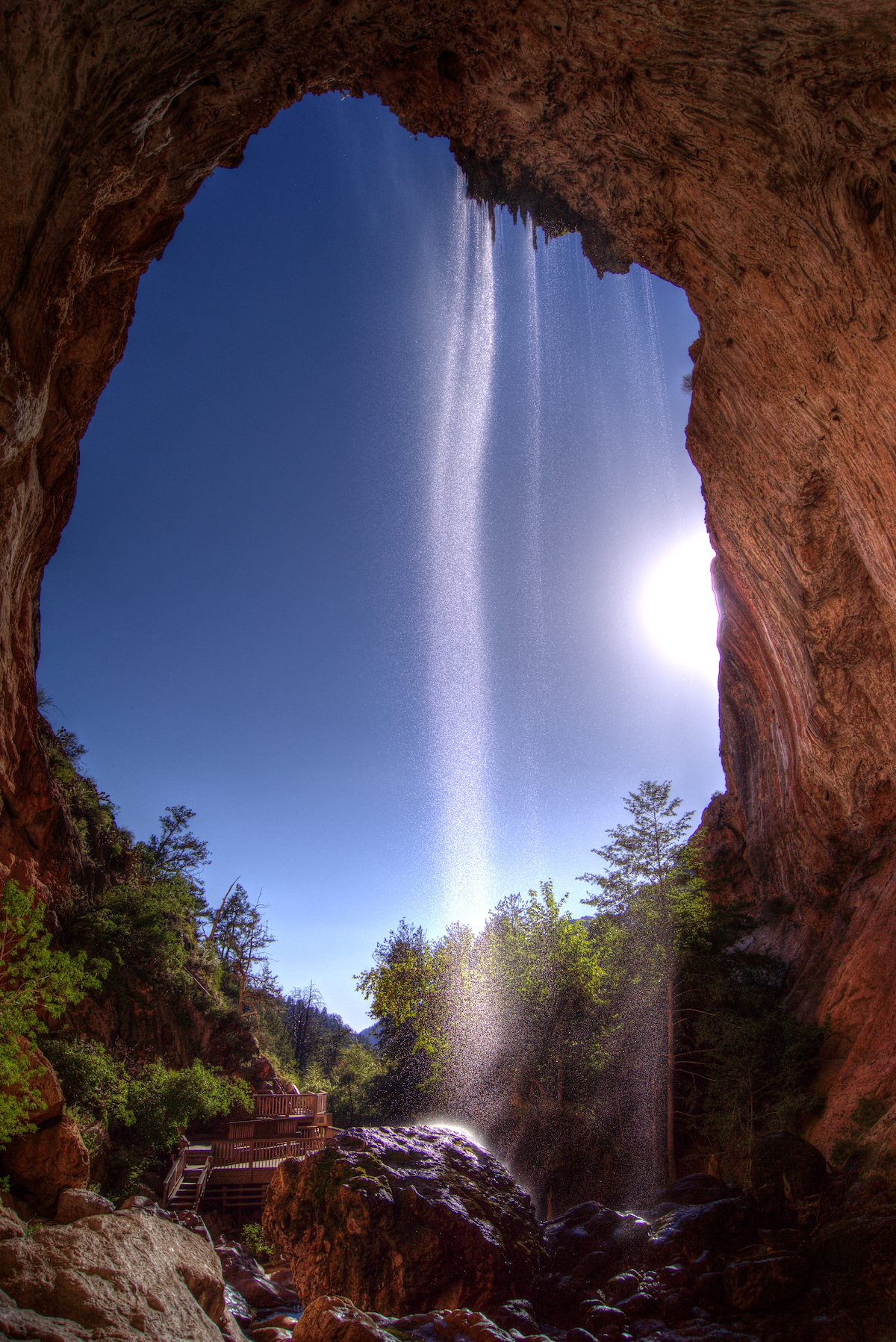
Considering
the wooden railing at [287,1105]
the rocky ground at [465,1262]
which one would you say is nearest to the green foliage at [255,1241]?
the rocky ground at [465,1262]

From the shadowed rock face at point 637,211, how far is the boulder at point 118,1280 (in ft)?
24.8

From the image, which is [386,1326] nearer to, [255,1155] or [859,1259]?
[859,1259]

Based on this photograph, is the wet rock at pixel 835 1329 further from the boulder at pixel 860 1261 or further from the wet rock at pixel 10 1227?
the wet rock at pixel 10 1227

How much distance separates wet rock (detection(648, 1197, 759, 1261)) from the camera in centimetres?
860

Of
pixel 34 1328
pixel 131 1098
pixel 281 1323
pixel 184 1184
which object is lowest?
pixel 184 1184

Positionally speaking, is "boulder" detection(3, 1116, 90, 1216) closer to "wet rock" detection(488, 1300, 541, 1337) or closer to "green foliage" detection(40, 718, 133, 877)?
"wet rock" detection(488, 1300, 541, 1337)

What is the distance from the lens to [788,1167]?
9938 mm

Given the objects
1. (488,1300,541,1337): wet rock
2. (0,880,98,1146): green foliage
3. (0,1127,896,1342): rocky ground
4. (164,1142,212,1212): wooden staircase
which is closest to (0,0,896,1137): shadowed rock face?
(0,880,98,1146): green foliage

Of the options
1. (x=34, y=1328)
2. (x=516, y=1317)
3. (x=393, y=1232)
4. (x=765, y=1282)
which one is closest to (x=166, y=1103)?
(x=393, y=1232)

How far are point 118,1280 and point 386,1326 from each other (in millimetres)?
2803

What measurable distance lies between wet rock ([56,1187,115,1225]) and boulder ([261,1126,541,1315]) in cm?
310

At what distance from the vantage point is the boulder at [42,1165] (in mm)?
10141

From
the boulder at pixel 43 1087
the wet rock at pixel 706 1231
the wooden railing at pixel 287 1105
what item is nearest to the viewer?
the wet rock at pixel 706 1231

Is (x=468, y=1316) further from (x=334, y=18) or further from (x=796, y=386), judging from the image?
(x=334, y=18)
